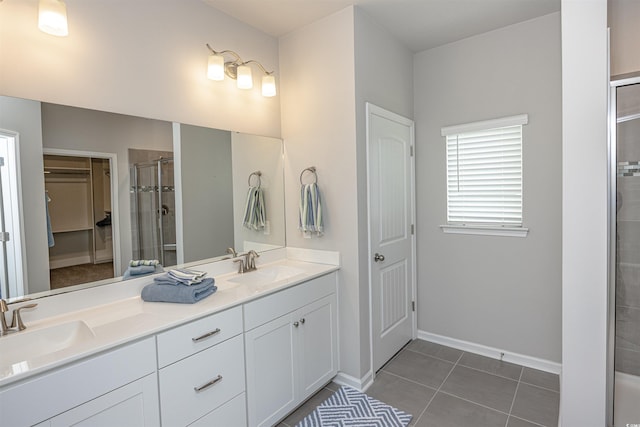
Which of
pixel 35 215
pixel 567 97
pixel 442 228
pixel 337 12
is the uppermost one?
pixel 337 12

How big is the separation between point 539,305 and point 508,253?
0.45 m

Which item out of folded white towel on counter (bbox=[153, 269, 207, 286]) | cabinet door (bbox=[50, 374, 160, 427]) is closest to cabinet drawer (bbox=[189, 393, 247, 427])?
cabinet door (bbox=[50, 374, 160, 427])

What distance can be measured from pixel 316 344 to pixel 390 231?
110cm

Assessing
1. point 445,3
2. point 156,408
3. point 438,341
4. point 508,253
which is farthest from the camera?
point 438,341

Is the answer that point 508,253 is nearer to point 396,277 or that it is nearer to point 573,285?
point 396,277

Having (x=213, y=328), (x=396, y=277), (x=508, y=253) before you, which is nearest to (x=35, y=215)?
(x=213, y=328)

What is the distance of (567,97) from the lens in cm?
161

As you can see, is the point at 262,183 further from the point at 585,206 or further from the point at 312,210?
the point at 585,206

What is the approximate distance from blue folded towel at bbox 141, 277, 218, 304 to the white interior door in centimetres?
126

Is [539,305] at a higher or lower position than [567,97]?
lower

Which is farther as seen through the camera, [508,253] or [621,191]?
[508,253]

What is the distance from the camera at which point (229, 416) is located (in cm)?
172

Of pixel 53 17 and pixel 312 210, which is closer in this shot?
pixel 53 17

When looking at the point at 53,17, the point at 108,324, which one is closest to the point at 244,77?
the point at 53,17
